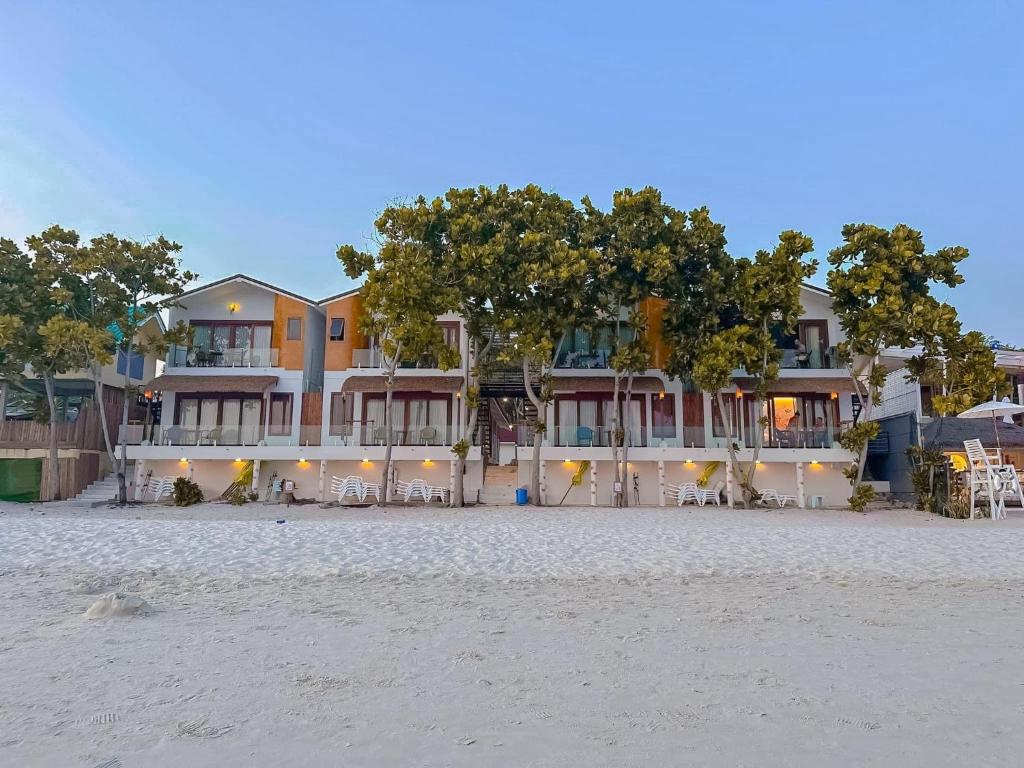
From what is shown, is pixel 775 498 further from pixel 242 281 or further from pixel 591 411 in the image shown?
pixel 242 281

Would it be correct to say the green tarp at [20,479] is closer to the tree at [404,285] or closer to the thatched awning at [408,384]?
the thatched awning at [408,384]

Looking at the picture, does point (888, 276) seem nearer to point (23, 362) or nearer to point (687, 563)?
point (687, 563)

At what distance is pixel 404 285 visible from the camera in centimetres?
2114

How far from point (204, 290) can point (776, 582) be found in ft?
77.7

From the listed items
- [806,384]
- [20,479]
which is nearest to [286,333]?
[20,479]

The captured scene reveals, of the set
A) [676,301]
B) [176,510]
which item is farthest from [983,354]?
[176,510]

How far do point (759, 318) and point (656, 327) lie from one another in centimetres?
471

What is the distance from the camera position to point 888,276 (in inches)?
838

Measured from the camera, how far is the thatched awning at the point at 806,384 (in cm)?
2506

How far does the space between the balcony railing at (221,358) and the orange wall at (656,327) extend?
13730 millimetres

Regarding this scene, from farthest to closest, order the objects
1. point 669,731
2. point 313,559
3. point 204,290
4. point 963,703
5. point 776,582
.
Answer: point 204,290 → point 313,559 → point 776,582 → point 963,703 → point 669,731

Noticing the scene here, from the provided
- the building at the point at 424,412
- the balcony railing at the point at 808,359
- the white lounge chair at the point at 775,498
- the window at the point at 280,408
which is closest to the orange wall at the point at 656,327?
the building at the point at 424,412

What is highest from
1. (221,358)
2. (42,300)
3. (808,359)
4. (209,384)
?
(42,300)

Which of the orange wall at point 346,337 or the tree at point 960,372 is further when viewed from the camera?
the orange wall at point 346,337
